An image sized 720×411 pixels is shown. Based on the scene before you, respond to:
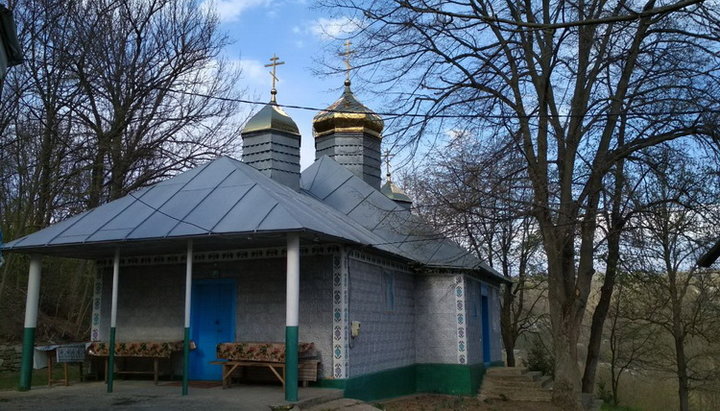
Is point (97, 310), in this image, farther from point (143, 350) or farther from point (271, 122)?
point (271, 122)

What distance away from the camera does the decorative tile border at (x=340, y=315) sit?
1094 centimetres

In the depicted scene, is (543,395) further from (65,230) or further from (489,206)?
(65,230)

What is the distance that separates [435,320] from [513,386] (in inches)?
108

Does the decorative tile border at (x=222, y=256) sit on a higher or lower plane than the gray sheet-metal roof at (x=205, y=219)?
lower

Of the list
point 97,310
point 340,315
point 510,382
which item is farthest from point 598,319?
point 97,310

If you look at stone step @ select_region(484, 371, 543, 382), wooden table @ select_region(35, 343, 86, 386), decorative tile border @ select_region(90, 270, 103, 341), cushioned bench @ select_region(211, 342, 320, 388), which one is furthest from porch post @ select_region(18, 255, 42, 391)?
stone step @ select_region(484, 371, 543, 382)

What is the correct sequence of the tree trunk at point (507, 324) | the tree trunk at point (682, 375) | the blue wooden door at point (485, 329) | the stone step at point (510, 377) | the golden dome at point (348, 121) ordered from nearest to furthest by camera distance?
1. the stone step at point (510, 377)
2. the blue wooden door at point (485, 329)
3. the golden dome at point (348, 121)
4. the tree trunk at point (682, 375)
5. the tree trunk at point (507, 324)

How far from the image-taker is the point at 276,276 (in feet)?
38.4

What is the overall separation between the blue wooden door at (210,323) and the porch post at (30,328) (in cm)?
276

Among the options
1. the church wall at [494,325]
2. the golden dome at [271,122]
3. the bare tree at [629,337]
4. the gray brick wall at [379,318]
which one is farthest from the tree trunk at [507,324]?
the golden dome at [271,122]

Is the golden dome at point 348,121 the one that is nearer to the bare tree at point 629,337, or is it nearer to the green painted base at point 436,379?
the green painted base at point 436,379

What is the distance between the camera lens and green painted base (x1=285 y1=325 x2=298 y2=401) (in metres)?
9.30

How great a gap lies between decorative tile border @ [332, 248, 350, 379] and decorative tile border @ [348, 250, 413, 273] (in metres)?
0.32

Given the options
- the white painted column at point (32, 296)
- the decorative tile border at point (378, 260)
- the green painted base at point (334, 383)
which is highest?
the decorative tile border at point (378, 260)
